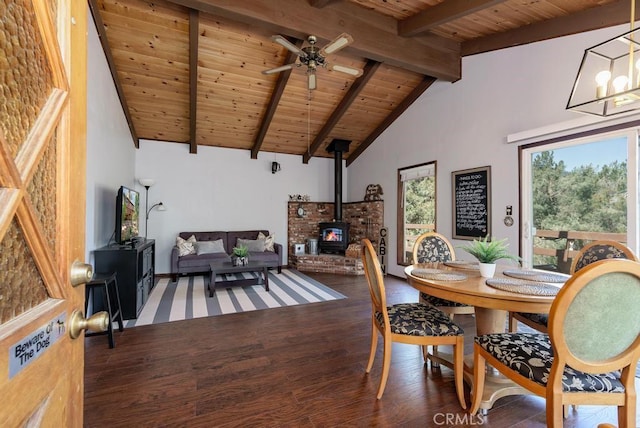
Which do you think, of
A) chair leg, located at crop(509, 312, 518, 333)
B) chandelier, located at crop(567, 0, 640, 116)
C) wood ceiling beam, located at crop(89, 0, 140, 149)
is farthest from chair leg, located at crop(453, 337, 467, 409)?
wood ceiling beam, located at crop(89, 0, 140, 149)

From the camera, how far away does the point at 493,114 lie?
12.2 feet

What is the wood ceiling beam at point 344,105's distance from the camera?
4.21 metres

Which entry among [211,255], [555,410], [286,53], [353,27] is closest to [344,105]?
[286,53]

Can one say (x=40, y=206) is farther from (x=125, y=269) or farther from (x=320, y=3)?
(x=320, y=3)

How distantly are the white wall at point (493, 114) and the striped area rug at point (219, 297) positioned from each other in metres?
1.95

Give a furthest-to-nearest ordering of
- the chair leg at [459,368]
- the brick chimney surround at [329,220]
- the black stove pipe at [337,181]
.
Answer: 1. the black stove pipe at [337,181]
2. the brick chimney surround at [329,220]
3. the chair leg at [459,368]

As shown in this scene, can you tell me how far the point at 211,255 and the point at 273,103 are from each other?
2.77 m

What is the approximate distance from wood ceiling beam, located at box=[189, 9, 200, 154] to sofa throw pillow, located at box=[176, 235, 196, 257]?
1.79 metres

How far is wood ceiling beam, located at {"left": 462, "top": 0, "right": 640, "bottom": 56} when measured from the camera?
266cm

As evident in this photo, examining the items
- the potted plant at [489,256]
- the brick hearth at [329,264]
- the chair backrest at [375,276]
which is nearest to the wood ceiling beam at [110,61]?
the chair backrest at [375,276]

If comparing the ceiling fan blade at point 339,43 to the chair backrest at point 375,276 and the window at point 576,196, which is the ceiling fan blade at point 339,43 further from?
the window at point 576,196

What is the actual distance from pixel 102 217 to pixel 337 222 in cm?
406

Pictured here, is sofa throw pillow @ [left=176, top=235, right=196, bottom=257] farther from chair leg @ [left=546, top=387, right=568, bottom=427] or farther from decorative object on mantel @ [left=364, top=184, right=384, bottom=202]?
chair leg @ [left=546, top=387, right=568, bottom=427]

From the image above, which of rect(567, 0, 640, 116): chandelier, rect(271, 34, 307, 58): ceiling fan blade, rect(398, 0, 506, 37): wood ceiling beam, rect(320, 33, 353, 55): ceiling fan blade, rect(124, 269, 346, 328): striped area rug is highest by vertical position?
rect(398, 0, 506, 37): wood ceiling beam
